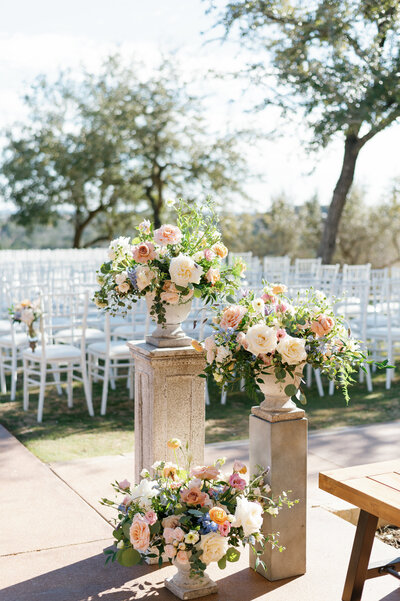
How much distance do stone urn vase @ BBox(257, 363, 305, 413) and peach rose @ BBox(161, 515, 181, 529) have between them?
Result: 1.83 feet

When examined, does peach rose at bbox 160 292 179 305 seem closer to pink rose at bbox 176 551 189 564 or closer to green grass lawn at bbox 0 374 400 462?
pink rose at bbox 176 551 189 564

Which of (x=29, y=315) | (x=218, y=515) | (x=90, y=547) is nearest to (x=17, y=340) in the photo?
(x=29, y=315)

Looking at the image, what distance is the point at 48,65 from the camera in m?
22.1

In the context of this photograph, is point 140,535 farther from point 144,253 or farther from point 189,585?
point 144,253

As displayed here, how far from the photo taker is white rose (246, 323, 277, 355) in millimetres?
2623

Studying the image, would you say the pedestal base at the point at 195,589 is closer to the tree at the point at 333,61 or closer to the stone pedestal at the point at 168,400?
the stone pedestal at the point at 168,400

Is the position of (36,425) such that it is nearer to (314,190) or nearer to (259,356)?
(259,356)

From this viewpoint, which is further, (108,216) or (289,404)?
(108,216)

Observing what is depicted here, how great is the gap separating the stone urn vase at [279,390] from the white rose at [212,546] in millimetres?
550

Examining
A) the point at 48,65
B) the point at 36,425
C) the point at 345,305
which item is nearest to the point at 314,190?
the point at 48,65

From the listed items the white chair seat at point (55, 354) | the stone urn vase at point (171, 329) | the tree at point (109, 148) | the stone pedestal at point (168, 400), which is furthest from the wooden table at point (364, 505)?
the tree at point (109, 148)

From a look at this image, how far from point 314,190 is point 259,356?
2185 cm

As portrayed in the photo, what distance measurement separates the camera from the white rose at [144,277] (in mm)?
3125

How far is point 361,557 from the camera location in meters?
2.72
